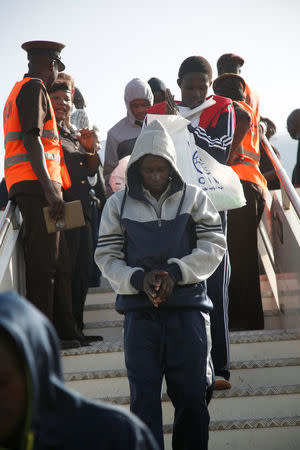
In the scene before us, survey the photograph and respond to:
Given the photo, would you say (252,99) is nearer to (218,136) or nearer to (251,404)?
(218,136)

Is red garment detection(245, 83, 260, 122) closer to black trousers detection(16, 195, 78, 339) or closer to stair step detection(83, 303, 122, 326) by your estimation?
black trousers detection(16, 195, 78, 339)

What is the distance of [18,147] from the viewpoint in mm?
4430

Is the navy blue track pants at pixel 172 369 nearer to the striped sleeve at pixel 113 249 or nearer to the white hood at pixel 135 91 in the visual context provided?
the striped sleeve at pixel 113 249

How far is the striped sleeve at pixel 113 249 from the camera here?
306cm

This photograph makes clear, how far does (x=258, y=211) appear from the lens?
5285 mm

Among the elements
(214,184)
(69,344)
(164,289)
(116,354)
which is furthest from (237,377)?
(164,289)

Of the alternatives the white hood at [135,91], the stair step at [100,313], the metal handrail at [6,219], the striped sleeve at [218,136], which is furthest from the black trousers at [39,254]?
the white hood at [135,91]

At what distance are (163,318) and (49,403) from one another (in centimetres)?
173

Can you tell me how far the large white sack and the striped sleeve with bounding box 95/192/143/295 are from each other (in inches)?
25.7

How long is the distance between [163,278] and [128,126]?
3190mm

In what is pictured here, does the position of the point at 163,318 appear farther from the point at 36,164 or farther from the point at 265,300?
the point at 265,300

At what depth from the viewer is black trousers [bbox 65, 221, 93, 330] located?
5102 mm

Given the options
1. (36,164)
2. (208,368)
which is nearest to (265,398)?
(208,368)

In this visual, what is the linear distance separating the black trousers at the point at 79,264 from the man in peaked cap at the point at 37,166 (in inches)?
17.7
